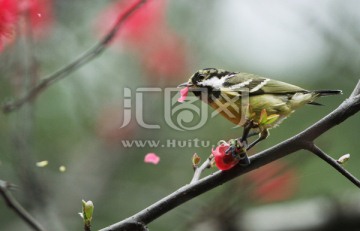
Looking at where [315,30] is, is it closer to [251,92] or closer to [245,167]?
[251,92]

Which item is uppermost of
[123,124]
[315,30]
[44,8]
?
[44,8]

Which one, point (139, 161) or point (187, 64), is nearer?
point (187, 64)

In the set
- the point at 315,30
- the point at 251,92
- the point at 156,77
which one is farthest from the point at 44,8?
the point at 315,30

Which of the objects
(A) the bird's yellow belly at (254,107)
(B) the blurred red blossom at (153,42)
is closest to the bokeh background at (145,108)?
(B) the blurred red blossom at (153,42)

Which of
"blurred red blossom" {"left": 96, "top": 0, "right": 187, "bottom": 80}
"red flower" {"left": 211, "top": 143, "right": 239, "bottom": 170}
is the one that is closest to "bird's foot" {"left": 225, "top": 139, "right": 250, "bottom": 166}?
"red flower" {"left": 211, "top": 143, "right": 239, "bottom": 170}

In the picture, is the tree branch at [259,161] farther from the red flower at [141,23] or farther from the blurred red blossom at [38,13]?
the red flower at [141,23]

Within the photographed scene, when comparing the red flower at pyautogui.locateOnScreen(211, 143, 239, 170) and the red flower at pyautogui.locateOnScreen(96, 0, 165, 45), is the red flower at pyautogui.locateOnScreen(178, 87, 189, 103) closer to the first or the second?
the red flower at pyautogui.locateOnScreen(211, 143, 239, 170)

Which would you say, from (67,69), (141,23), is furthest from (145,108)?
(67,69)

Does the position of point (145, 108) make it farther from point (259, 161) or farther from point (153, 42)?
point (259, 161)
